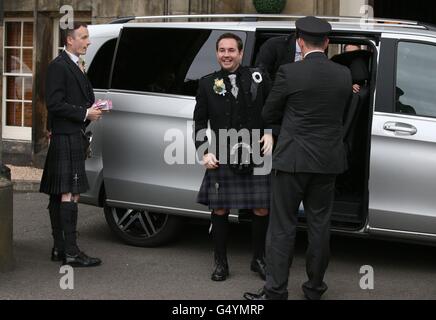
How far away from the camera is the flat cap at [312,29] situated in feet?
16.5

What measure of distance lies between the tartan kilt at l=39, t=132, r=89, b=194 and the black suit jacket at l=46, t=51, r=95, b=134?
81mm

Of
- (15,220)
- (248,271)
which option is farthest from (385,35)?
(15,220)

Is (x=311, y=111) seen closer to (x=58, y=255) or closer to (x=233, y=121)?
(x=233, y=121)

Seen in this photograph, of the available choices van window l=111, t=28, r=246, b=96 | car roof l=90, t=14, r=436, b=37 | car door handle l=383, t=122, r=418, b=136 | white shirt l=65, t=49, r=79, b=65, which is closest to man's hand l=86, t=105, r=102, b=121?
white shirt l=65, t=49, r=79, b=65

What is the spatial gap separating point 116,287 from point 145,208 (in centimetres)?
109

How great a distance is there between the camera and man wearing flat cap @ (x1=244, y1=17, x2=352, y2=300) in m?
5.01

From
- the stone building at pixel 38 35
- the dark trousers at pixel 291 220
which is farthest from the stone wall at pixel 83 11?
the dark trousers at pixel 291 220

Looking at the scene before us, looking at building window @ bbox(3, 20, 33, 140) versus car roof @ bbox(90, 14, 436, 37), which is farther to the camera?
building window @ bbox(3, 20, 33, 140)

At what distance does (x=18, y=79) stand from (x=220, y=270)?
26.6 ft

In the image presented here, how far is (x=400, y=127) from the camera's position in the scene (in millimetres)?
5832

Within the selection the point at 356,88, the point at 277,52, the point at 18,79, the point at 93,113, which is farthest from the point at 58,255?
the point at 18,79

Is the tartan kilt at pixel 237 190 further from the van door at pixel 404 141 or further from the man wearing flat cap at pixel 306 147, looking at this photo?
the van door at pixel 404 141

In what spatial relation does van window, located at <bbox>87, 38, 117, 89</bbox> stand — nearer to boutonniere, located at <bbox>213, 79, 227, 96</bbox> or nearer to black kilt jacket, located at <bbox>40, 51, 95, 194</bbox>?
black kilt jacket, located at <bbox>40, 51, 95, 194</bbox>

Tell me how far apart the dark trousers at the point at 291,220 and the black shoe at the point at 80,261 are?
171 cm
